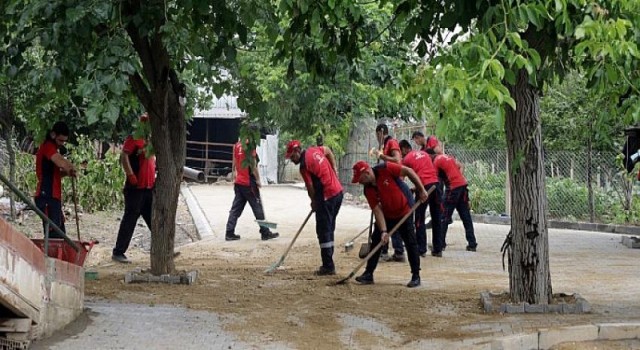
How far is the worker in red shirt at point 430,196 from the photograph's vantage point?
41.4 feet

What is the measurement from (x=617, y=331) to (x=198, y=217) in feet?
45.6

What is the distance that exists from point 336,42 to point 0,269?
14.7 feet

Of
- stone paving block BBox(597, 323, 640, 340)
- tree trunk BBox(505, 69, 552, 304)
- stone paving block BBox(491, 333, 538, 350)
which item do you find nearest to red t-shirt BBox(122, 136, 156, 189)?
tree trunk BBox(505, 69, 552, 304)

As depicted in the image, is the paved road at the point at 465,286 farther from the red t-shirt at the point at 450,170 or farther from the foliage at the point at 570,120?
the foliage at the point at 570,120

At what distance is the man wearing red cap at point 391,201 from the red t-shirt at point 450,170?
10.8 ft

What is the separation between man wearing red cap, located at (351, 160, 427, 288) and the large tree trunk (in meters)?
2.01

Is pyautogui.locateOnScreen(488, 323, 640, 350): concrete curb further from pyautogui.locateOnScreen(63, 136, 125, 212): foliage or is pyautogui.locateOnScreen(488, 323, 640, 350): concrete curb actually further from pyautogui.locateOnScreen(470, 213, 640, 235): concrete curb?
pyautogui.locateOnScreen(63, 136, 125, 212): foliage

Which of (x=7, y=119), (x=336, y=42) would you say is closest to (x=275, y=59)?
(x=336, y=42)

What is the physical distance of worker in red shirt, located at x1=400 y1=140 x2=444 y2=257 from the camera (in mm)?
12625

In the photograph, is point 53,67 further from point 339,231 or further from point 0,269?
point 339,231

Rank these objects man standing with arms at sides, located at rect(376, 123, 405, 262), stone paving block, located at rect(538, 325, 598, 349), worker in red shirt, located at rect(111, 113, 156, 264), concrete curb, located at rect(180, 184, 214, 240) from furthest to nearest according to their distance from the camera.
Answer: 1. concrete curb, located at rect(180, 184, 214, 240)
2. man standing with arms at sides, located at rect(376, 123, 405, 262)
3. worker in red shirt, located at rect(111, 113, 156, 264)
4. stone paving block, located at rect(538, 325, 598, 349)

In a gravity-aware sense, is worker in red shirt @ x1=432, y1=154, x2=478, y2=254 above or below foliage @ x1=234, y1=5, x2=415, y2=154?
below

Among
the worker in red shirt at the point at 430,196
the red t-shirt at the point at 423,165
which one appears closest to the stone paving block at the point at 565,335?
the worker in red shirt at the point at 430,196

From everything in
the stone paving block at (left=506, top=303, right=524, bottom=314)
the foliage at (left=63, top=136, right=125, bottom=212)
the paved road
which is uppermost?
the foliage at (left=63, top=136, right=125, bottom=212)
